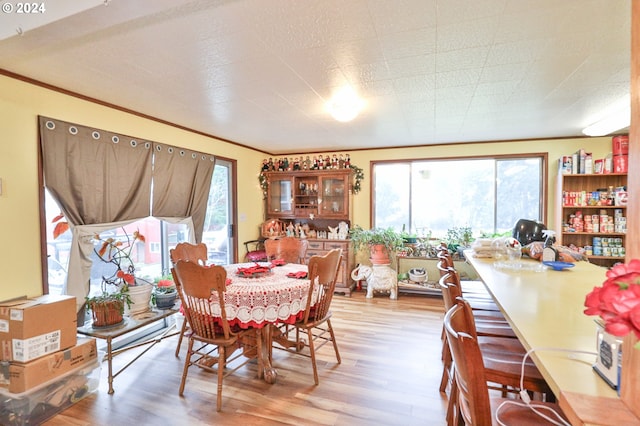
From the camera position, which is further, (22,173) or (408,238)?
(408,238)

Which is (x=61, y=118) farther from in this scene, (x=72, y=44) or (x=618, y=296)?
(x=618, y=296)

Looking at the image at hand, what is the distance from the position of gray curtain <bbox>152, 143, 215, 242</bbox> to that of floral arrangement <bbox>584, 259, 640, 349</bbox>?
3606 mm

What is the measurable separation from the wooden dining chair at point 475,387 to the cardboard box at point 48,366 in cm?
243

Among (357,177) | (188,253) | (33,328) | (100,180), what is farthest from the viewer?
(357,177)

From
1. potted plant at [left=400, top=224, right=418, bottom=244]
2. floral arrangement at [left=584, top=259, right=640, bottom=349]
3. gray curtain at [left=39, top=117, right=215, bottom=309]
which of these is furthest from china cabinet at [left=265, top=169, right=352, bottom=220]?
floral arrangement at [left=584, top=259, right=640, bottom=349]

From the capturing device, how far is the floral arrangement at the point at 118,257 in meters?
2.64

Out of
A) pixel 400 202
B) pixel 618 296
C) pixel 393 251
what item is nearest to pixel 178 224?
pixel 393 251

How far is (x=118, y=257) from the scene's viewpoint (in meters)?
2.93

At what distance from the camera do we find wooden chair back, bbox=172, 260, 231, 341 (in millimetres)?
1954

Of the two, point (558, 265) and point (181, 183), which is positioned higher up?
point (181, 183)

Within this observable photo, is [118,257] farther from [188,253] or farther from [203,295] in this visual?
[203,295]

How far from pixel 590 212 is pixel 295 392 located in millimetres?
4620

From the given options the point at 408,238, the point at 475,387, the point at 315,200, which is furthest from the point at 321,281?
the point at 315,200

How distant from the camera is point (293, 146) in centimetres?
492
